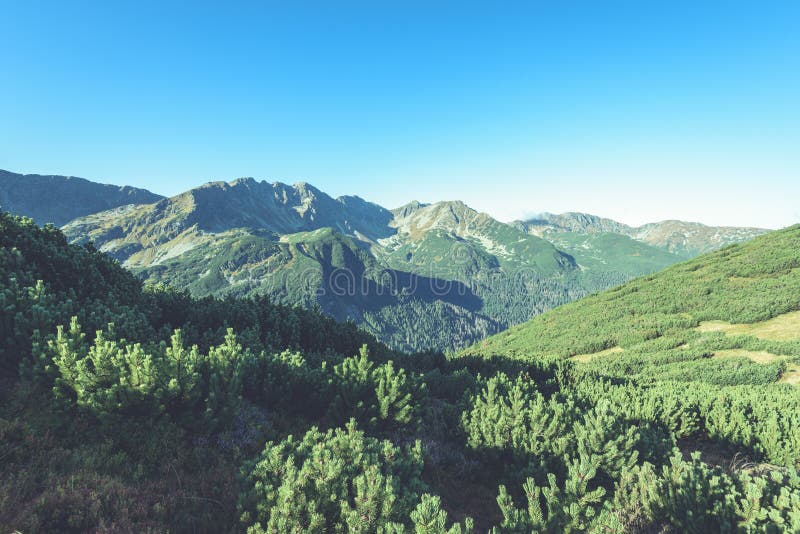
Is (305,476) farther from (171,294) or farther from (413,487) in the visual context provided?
(171,294)

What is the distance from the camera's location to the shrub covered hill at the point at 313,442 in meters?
6.25

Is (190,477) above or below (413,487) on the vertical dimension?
below

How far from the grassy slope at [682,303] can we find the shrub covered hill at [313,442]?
32.9 metres

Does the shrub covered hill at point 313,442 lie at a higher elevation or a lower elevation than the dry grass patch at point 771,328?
lower

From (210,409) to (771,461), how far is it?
18.5 m

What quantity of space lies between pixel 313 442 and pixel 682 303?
64660mm

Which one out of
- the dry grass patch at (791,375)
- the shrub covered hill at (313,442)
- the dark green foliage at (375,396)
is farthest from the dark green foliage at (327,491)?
the dry grass patch at (791,375)

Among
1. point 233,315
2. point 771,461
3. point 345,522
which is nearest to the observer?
point 345,522

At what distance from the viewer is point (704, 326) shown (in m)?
43.7

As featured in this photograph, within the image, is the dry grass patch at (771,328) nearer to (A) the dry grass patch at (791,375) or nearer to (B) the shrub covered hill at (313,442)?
(A) the dry grass patch at (791,375)

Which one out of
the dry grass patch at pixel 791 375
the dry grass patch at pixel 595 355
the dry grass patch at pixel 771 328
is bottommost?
the dry grass patch at pixel 595 355

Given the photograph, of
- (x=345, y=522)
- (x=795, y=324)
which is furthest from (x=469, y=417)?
(x=795, y=324)

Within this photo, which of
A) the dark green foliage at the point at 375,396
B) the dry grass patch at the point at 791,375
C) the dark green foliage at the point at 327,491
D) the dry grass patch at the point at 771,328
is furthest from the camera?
the dry grass patch at the point at 771,328

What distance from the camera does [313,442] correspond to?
8.14m
